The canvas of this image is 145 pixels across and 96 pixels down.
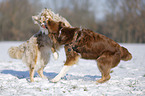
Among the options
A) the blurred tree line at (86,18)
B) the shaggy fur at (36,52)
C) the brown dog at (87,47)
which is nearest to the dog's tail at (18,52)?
the shaggy fur at (36,52)

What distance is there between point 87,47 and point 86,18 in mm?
38772

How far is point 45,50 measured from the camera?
4609 millimetres

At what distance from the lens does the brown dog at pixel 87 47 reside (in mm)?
3918

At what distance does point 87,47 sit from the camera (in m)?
3.95

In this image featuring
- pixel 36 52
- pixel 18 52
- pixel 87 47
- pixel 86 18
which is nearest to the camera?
pixel 87 47

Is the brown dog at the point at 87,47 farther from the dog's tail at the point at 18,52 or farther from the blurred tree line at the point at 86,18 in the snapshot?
the blurred tree line at the point at 86,18

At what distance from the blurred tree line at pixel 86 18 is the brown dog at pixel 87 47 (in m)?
27.8

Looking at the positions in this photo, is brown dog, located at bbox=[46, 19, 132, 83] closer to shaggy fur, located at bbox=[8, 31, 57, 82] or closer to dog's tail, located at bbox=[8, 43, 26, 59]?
shaggy fur, located at bbox=[8, 31, 57, 82]

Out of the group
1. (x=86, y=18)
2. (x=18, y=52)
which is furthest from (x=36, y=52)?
(x=86, y=18)

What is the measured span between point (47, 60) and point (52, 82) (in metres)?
0.84

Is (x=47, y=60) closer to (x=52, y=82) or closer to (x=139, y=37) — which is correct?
(x=52, y=82)

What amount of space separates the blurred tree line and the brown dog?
91.2ft

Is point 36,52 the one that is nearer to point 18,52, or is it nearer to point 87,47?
point 18,52

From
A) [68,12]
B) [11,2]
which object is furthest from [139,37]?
[11,2]
